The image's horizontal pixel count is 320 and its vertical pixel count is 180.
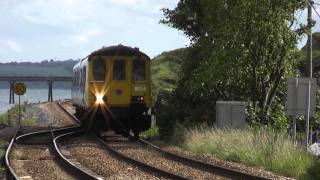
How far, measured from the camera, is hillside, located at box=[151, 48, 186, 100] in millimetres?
57750

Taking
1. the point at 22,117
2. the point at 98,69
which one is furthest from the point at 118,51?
the point at 22,117

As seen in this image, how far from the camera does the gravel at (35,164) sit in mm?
14953

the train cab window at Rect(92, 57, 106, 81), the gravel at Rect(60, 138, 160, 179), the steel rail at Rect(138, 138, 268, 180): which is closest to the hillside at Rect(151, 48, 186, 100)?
the train cab window at Rect(92, 57, 106, 81)

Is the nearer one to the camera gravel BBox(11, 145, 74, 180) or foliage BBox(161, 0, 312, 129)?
gravel BBox(11, 145, 74, 180)

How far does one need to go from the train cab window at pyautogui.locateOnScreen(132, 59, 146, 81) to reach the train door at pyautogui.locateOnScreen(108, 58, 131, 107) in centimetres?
28

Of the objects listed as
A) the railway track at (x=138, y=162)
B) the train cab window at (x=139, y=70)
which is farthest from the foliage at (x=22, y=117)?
the train cab window at (x=139, y=70)

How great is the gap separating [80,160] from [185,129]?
718 centimetres

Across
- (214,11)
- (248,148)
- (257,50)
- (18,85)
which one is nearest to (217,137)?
(248,148)

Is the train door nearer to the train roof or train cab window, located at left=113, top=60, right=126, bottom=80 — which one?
train cab window, located at left=113, top=60, right=126, bottom=80

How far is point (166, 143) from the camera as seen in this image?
24344 millimetres

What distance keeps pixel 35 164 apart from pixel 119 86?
28.8ft

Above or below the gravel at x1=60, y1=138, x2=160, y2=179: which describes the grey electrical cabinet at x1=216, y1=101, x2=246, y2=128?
above

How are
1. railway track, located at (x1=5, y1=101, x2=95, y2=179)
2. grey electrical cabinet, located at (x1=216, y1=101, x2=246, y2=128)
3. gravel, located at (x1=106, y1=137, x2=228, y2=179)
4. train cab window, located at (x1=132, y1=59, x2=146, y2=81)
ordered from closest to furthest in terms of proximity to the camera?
railway track, located at (x1=5, y1=101, x2=95, y2=179)
gravel, located at (x1=106, y1=137, x2=228, y2=179)
grey electrical cabinet, located at (x1=216, y1=101, x2=246, y2=128)
train cab window, located at (x1=132, y1=59, x2=146, y2=81)

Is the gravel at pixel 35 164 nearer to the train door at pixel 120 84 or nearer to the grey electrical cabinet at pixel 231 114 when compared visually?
the train door at pixel 120 84
